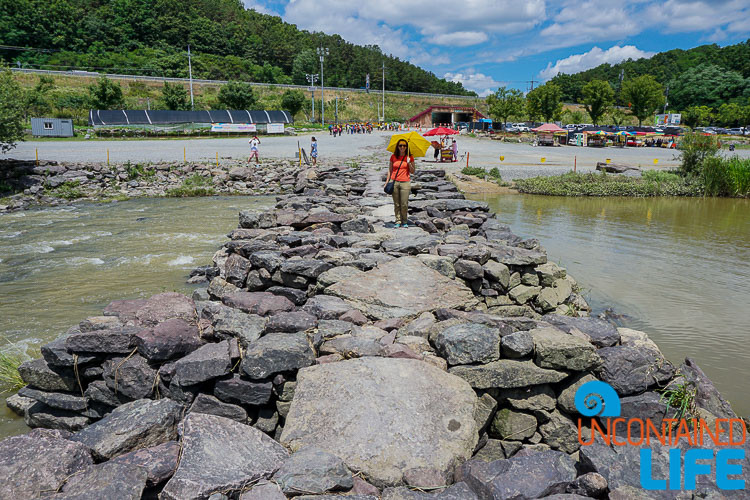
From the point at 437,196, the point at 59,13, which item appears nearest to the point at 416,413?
the point at 437,196

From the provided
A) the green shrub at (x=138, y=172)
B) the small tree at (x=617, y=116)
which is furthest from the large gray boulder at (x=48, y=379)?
the small tree at (x=617, y=116)

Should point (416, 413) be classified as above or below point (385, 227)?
below

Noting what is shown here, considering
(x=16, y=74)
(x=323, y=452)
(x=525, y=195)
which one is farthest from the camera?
(x=16, y=74)

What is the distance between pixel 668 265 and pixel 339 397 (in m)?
10.2

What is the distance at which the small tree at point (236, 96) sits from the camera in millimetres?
70312

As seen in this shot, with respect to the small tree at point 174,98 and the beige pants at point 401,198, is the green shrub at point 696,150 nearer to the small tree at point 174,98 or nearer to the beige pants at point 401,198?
the beige pants at point 401,198

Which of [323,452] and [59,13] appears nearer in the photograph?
[323,452]

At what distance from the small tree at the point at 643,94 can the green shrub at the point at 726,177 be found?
50.9 m

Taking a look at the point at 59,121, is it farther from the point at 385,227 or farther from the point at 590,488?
the point at 590,488

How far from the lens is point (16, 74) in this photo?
7888 cm

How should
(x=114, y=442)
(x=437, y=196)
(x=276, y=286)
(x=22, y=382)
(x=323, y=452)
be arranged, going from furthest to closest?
1. (x=437, y=196)
2. (x=276, y=286)
3. (x=22, y=382)
4. (x=114, y=442)
5. (x=323, y=452)

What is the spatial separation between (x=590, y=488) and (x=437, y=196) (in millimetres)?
11192

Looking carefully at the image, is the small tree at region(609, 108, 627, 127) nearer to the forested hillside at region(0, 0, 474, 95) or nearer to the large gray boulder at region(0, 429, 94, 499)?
the forested hillside at region(0, 0, 474, 95)

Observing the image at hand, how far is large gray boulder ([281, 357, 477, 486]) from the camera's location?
3.67 metres
